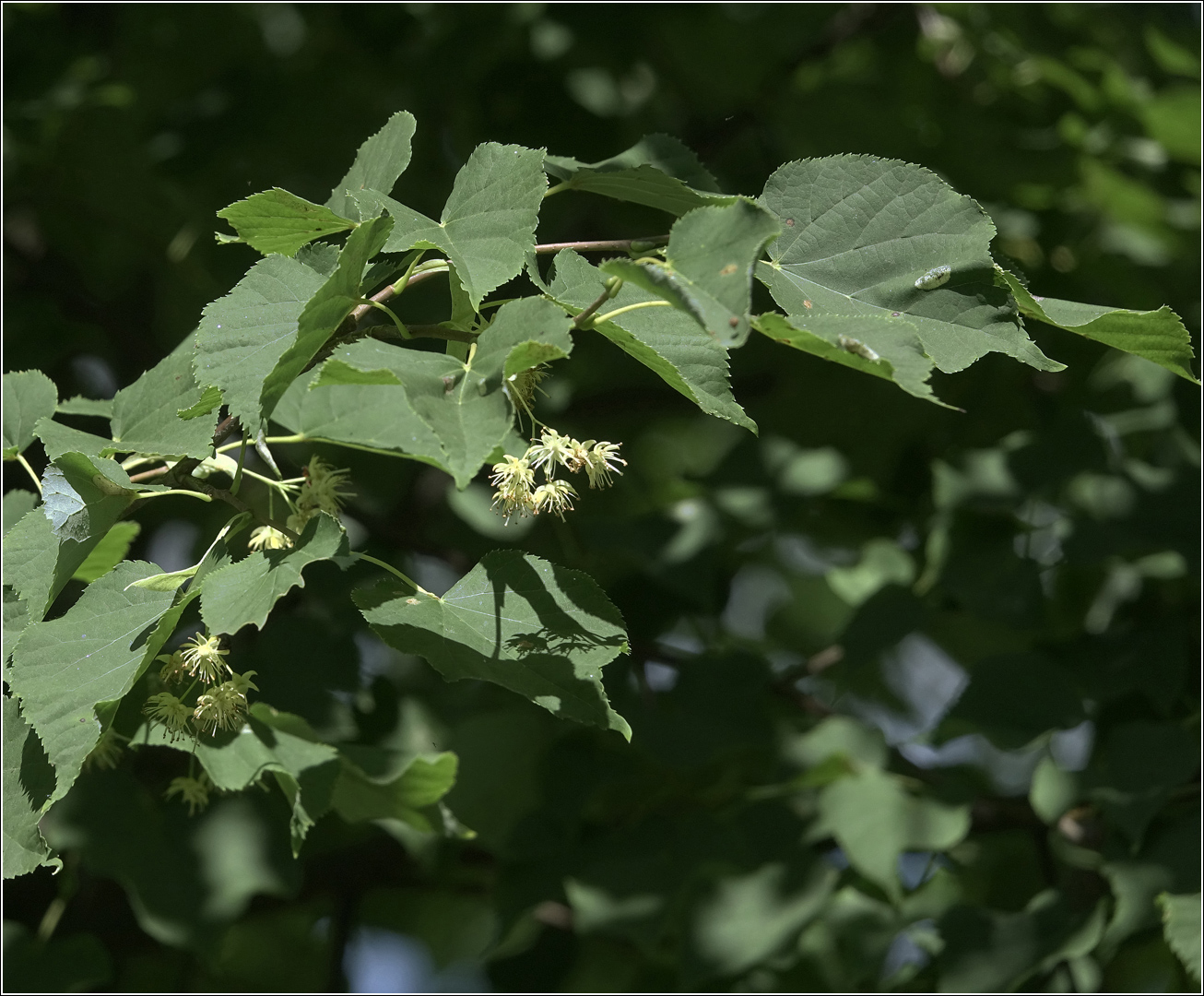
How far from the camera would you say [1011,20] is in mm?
1699

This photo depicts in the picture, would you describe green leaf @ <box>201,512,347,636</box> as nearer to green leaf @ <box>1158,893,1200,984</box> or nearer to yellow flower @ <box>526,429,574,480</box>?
yellow flower @ <box>526,429,574,480</box>

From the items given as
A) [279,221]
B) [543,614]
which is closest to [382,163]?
[279,221]

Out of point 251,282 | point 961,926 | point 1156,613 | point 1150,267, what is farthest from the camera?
point 1150,267

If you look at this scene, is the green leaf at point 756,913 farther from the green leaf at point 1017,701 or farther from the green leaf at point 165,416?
the green leaf at point 165,416

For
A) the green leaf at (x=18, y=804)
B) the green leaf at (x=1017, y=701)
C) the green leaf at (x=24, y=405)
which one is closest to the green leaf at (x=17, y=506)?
the green leaf at (x=24, y=405)

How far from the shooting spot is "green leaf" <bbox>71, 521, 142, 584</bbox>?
2.47 ft

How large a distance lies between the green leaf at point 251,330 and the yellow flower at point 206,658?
145mm

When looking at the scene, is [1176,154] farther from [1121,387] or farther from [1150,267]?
[1121,387]

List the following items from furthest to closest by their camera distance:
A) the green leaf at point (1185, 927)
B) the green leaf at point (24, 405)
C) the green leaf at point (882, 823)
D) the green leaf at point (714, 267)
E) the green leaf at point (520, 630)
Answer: the green leaf at point (882, 823) → the green leaf at point (1185, 927) → the green leaf at point (24, 405) → the green leaf at point (520, 630) → the green leaf at point (714, 267)

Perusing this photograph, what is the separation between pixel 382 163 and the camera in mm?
665

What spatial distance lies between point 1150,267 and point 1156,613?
1.92ft

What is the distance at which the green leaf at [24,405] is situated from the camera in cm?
78

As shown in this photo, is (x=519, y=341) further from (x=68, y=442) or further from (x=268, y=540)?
(x=68, y=442)

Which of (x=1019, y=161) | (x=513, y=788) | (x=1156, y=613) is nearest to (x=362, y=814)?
(x=513, y=788)
